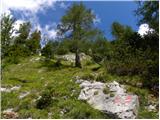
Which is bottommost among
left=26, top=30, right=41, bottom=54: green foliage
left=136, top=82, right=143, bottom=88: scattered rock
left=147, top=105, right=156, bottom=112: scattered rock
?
left=147, top=105, right=156, bottom=112: scattered rock

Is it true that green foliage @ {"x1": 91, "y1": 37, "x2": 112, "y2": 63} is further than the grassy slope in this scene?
Yes

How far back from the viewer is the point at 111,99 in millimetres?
21922

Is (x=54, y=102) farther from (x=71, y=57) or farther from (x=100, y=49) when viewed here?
(x=71, y=57)

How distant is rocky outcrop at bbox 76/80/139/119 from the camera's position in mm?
20552

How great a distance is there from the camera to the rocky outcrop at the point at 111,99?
20.6 meters

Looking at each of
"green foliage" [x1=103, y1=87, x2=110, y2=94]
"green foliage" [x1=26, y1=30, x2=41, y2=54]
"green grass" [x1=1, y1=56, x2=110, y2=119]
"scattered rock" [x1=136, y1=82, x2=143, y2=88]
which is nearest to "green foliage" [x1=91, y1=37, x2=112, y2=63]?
"green foliage" [x1=26, y1=30, x2=41, y2=54]

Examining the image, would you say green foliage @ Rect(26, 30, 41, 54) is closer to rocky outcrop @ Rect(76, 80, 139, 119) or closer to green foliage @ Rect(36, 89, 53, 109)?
rocky outcrop @ Rect(76, 80, 139, 119)

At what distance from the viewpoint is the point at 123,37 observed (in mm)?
33406

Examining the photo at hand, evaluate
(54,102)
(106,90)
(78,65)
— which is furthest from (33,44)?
(54,102)

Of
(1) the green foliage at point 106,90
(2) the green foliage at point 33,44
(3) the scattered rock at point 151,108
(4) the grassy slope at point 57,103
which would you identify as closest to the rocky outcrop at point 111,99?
(1) the green foliage at point 106,90

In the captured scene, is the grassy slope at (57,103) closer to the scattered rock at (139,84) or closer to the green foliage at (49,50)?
the scattered rock at (139,84)

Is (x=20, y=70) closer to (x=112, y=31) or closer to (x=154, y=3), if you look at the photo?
(x=154, y=3)

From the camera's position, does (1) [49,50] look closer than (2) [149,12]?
No

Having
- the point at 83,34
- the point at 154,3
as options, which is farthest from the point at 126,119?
the point at 83,34
